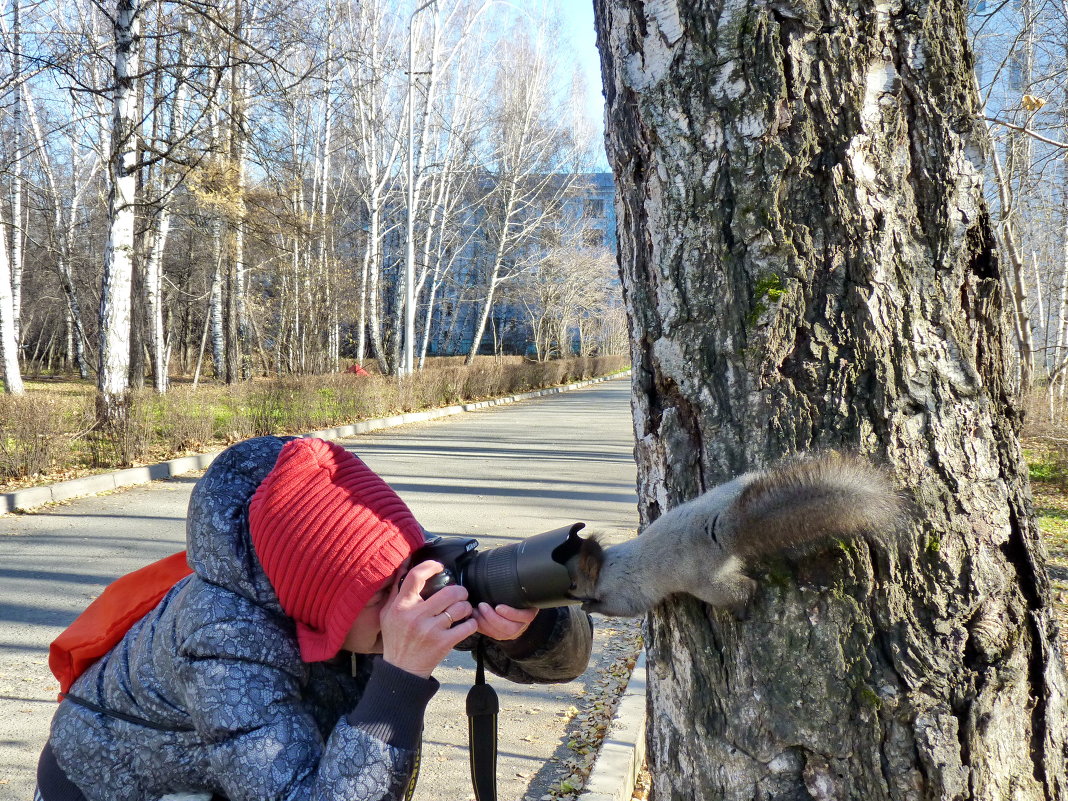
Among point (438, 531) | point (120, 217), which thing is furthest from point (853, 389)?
point (120, 217)

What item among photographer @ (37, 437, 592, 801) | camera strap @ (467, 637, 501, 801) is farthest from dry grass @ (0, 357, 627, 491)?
camera strap @ (467, 637, 501, 801)

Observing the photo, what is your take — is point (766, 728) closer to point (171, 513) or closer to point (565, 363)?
point (171, 513)

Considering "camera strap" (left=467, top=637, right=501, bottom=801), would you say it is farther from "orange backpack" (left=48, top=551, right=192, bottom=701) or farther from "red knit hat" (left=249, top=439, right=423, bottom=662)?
"orange backpack" (left=48, top=551, right=192, bottom=701)

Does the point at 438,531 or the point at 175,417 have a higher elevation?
the point at 175,417

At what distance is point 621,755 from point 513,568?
2.43 m

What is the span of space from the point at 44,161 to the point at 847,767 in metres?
30.4

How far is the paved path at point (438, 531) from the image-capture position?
149 inches

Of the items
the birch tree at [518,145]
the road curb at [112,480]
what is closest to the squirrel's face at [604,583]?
the road curb at [112,480]

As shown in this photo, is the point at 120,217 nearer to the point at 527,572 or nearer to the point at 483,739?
the point at 483,739

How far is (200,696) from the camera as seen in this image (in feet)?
4.66

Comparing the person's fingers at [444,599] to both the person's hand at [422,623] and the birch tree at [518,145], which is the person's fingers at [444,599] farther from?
the birch tree at [518,145]

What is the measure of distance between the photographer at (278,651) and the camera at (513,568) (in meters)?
0.03

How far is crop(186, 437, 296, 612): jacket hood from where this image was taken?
4.95 feet

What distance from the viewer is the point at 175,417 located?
472 inches
